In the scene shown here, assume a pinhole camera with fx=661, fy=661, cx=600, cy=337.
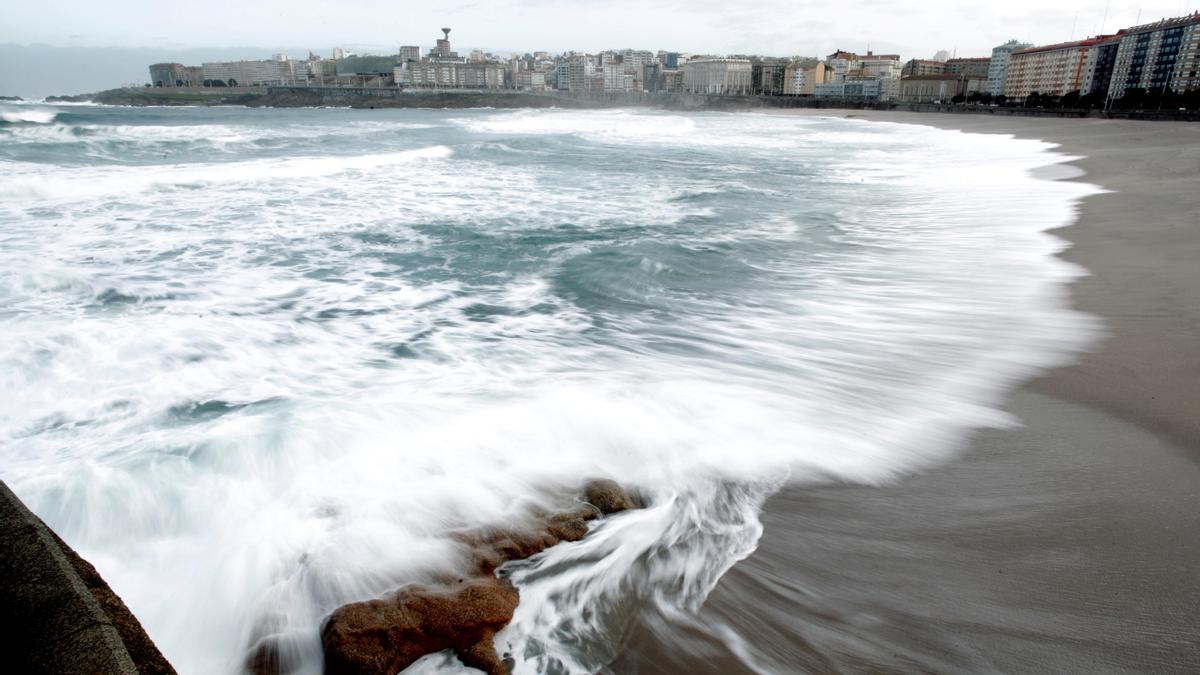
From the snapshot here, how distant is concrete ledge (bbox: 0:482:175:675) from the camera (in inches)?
47.7

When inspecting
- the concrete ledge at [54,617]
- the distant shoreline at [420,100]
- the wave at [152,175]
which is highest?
the distant shoreline at [420,100]

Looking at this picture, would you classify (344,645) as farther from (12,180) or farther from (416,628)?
(12,180)

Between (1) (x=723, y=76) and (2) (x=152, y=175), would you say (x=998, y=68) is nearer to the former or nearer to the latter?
(1) (x=723, y=76)

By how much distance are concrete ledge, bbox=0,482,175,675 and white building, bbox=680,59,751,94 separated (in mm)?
135149

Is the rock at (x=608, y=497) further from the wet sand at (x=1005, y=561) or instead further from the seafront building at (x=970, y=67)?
the seafront building at (x=970, y=67)

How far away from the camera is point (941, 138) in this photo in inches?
1070

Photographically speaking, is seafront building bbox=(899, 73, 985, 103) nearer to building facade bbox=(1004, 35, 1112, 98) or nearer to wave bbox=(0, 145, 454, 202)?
building facade bbox=(1004, 35, 1112, 98)

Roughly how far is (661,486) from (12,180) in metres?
14.6

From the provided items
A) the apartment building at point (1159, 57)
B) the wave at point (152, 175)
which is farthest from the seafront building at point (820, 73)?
the wave at point (152, 175)

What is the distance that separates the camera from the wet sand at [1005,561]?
2.03 m

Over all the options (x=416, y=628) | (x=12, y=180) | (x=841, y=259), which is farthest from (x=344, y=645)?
(x=12, y=180)

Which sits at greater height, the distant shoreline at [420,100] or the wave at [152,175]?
the distant shoreline at [420,100]

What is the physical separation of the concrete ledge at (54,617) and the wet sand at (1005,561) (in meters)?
1.30

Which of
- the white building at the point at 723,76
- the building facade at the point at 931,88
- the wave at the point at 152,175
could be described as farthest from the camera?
the white building at the point at 723,76
